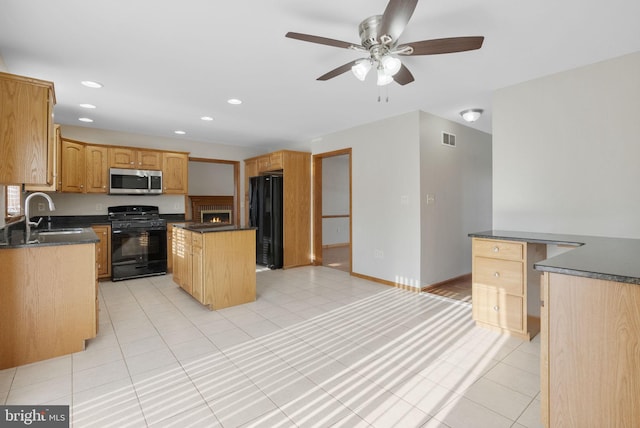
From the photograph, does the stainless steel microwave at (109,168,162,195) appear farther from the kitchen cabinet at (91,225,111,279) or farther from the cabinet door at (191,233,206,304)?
the cabinet door at (191,233,206,304)

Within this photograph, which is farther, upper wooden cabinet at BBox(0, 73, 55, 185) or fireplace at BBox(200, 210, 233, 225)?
fireplace at BBox(200, 210, 233, 225)

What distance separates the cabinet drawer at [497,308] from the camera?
2.54m

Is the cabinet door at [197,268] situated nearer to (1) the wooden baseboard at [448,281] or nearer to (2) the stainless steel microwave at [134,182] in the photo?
(2) the stainless steel microwave at [134,182]

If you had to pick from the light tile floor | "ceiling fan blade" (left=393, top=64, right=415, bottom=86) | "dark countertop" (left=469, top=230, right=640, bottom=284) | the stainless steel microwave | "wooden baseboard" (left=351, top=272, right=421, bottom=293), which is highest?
"ceiling fan blade" (left=393, top=64, right=415, bottom=86)

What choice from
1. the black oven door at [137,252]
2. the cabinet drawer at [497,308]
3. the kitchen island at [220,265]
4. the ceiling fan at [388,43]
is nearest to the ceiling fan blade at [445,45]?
the ceiling fan at [388,43]

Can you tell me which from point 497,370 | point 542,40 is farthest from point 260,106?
point 497,370

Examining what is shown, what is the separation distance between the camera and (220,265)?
10.8ft

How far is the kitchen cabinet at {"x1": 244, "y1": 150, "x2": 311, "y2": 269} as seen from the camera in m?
5.27

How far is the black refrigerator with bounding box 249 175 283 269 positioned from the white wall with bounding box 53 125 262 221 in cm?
131

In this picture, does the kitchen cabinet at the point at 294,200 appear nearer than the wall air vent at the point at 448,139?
No

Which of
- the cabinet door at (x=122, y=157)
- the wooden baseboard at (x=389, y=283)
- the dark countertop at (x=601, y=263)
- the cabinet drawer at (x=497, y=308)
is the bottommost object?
A: the wooden baseboard at (x=389, y=283)

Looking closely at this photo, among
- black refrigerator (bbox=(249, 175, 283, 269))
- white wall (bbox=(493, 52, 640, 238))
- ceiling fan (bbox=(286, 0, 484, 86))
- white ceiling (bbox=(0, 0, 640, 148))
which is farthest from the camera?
black refrigerator (bbox=(249, 175, 283, 269))

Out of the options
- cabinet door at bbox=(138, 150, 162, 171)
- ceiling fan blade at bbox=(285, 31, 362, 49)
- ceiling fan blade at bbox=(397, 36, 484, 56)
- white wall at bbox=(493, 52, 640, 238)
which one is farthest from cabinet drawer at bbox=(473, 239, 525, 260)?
cabinet door at bbox=(138, 150, 162, 171)

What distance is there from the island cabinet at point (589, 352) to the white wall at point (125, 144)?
558 centimetres
